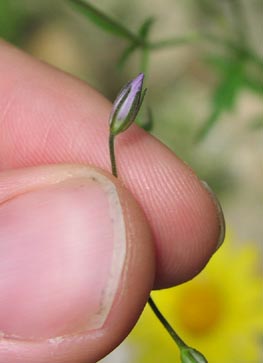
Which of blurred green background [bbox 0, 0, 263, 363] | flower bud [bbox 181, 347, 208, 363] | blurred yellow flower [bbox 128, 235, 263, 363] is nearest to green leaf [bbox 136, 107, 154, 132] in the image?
flower bud [bbox 181, 347, 208, 363]

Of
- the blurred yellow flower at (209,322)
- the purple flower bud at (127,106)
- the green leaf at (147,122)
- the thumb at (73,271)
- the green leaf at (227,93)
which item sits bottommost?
the blurred yellow flower at (209,322)

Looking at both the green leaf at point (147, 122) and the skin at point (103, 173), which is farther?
the green leaf at point (147, 122)

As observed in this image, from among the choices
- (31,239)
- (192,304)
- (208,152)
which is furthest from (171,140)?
(31,239)

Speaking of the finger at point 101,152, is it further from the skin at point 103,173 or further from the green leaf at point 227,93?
the green leaf at point 227,93

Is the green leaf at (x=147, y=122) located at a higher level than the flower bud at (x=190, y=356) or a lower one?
higher

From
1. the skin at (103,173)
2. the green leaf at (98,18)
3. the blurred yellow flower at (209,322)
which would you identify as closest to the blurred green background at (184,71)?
the blurred yellow flower at (209,322)

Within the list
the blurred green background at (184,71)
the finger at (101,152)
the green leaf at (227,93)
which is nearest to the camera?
the finger at (101,152)
